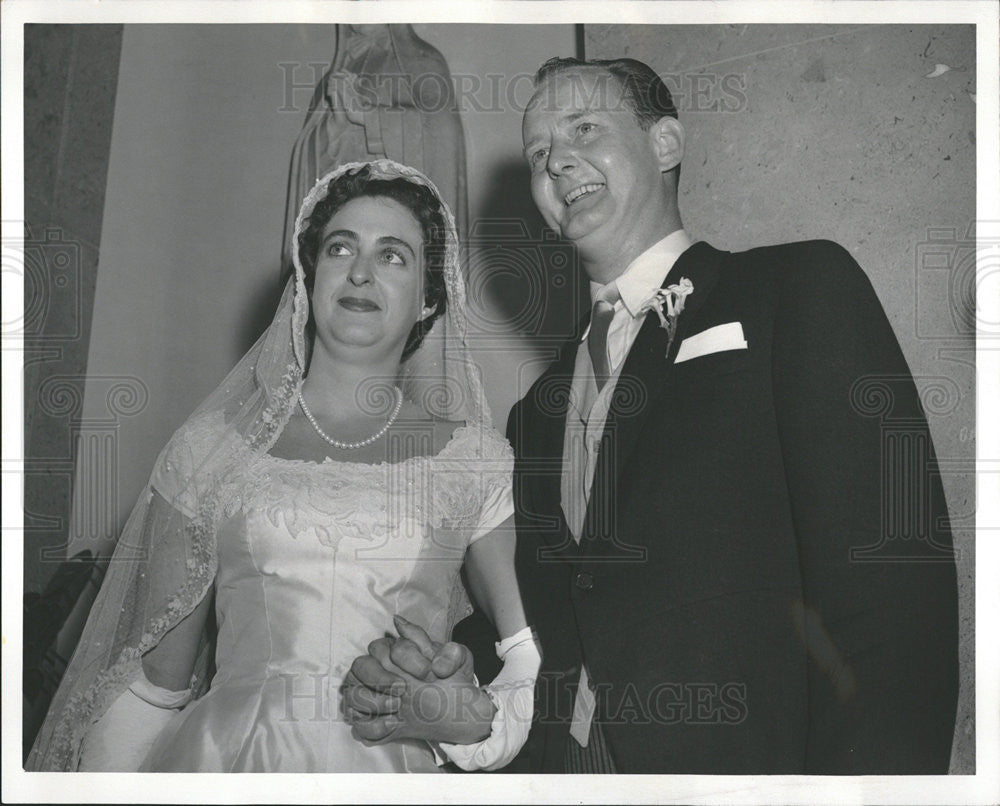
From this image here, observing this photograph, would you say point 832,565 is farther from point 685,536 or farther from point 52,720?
point 52,720

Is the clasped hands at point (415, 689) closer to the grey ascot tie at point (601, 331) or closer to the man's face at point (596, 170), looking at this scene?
the grey ascot tie at point (601, 331)

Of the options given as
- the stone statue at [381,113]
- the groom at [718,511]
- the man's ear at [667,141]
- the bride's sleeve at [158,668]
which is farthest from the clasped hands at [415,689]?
the man's ear at [667,141]

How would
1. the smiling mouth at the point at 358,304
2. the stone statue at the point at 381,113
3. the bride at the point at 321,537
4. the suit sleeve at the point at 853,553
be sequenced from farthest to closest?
the stone statue at the point at 381,113 < the smiling mouth at the point at 358,304 < the bride at the point at 321,537 < the suit sleeve at the point at 853,553

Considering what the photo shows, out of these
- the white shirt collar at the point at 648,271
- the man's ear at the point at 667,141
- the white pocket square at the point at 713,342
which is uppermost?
the man's ear at the point at 667,141

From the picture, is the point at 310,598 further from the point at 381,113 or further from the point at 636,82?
the point at 636,82

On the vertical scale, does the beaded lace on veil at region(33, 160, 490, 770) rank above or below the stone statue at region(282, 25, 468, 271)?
below

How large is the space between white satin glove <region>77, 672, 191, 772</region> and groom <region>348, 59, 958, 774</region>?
0.79 m

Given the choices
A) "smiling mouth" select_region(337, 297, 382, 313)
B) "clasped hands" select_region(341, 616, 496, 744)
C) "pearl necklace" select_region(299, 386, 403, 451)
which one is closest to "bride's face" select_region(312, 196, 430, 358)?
"smiling mouth" select_region(337, 297, 382, 313)

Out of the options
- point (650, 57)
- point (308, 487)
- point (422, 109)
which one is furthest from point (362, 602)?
point (650, 57)

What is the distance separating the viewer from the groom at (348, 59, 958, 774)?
2.38 metres

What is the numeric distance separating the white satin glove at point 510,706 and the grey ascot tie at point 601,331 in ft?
1.88

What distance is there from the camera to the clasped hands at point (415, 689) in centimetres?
244

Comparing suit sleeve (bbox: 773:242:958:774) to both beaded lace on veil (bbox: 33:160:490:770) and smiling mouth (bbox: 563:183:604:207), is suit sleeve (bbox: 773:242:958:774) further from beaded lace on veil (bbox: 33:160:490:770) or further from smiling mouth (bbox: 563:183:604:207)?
beaded lace on veil (bbox: 33:160:490:770)

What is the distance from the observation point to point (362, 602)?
2.47 meters
